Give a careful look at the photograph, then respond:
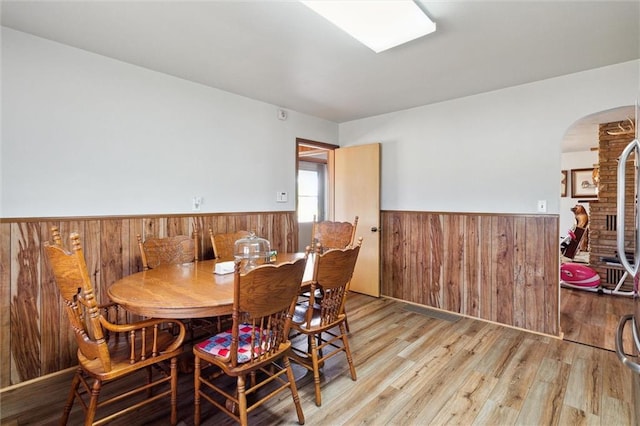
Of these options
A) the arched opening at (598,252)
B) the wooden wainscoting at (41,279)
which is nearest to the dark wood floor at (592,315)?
the arched opening at (598,252)

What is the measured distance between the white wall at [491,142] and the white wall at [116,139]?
5.45 feet

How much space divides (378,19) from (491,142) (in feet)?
6.70

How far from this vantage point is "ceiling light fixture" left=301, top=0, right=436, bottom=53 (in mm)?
1794

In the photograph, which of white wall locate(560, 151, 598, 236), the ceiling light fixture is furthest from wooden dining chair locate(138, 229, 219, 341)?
white wall locate(560, 151, 598, 236)

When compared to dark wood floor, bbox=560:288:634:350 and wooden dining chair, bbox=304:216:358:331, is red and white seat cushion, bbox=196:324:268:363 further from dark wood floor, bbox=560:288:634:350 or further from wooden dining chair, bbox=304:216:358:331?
dark wood floor, bbox=560:288:634:350

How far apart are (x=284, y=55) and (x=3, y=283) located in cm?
251

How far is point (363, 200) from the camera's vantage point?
14.0 feet

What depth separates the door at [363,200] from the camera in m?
4.14

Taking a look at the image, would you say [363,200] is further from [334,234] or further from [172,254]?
[172,254]

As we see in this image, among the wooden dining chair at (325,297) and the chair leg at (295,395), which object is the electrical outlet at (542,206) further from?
the chair leg at (295,395)

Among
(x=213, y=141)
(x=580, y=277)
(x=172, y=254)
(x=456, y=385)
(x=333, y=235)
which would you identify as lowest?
(x=456, y=385)

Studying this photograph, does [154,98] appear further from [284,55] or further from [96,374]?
[96,374]

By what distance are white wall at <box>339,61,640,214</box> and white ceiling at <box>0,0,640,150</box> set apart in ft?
0.58

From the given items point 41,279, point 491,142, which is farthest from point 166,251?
point 491,142
